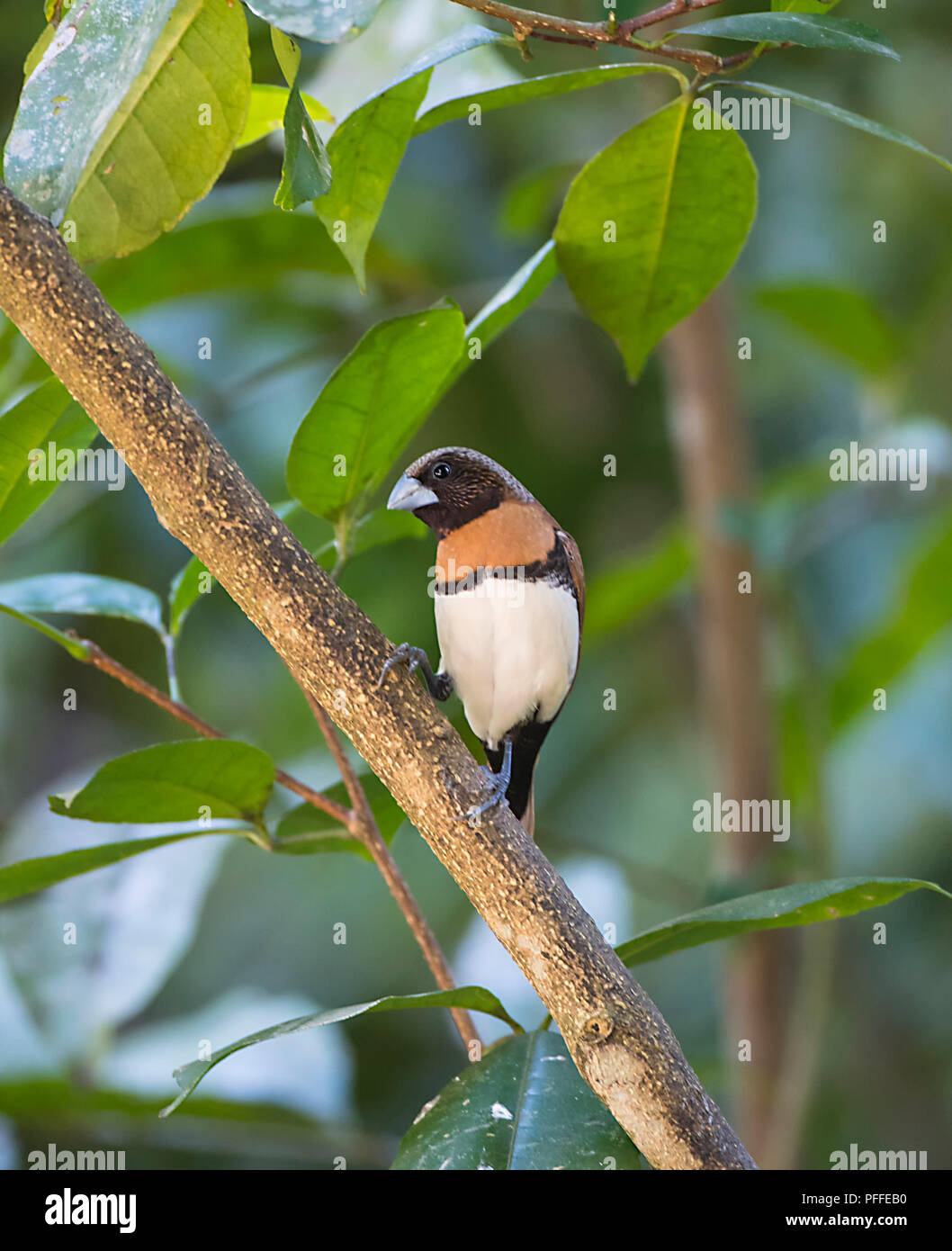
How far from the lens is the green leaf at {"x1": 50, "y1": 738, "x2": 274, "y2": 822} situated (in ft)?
2.80

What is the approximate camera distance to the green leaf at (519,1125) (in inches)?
29.5

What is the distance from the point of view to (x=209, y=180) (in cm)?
88

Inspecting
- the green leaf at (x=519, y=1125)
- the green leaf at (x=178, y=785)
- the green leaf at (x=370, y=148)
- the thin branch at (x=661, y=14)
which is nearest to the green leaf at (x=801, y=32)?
the thin branch at (x=661, y=14)

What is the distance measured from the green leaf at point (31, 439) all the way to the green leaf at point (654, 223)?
0.43 m

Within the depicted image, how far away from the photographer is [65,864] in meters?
0.92

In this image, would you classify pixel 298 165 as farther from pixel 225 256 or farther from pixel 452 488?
pixel 225 256

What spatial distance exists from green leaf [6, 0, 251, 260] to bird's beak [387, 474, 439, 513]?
1.08 feet

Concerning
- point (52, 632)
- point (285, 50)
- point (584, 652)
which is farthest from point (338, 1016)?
point (584, 652)

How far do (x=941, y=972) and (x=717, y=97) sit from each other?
7.06ft

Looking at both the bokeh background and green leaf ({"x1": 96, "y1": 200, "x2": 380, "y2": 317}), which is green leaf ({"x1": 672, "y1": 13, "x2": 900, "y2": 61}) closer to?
the bokeh background

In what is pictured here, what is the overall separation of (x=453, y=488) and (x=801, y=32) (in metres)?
0.51

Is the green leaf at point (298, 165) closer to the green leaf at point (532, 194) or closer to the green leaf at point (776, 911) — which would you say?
the green leaf at point (776, 911)
